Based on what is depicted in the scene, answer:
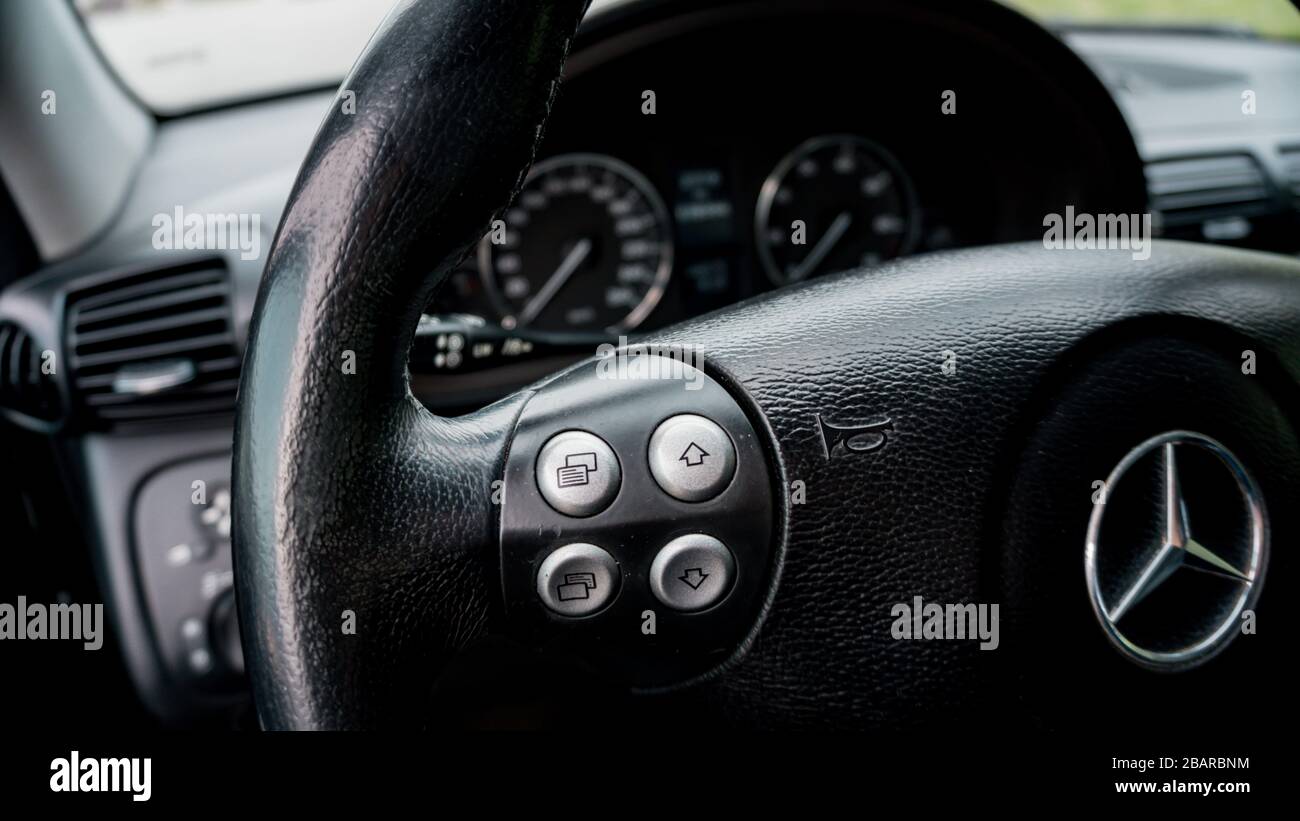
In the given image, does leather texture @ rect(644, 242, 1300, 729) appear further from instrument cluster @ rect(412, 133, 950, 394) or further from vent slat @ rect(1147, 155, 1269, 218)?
vent slat @ rect(1147, 155, 1269, 218)

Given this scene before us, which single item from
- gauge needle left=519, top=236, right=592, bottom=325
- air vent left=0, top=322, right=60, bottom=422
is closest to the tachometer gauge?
gauge needle left=519, top=236, right=592, bottom=325

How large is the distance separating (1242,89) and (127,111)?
241cm

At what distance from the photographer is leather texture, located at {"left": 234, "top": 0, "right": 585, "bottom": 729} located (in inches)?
27.6

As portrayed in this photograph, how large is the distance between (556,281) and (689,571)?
4.92ft

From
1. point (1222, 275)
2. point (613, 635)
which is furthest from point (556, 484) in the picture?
point (1222, 275)

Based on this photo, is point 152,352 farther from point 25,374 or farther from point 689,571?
point 689,571

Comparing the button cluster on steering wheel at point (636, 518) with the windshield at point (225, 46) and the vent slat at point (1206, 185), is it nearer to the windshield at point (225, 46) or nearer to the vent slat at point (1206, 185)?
the windshield at point (225, 46)

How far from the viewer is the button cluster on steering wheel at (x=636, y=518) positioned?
2.54 ft

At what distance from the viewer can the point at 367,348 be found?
2.38 feet

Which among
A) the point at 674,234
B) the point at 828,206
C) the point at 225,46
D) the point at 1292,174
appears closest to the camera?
the point at 225,46

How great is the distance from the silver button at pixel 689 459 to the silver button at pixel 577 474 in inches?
1.1

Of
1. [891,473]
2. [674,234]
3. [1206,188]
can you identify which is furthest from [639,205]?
[891,473]

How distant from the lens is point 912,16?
214 centimetres
